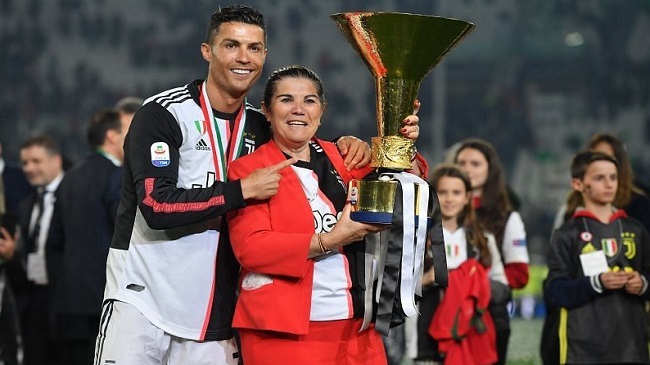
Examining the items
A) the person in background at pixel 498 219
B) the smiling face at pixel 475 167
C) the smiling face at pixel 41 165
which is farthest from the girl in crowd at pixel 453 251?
the smiling face at pixel 41 165

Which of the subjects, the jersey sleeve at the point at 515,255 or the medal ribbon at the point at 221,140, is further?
the jersey sleeve at the point at 515,255

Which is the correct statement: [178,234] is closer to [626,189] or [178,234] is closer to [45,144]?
[626,189]

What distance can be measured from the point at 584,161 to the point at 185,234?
2.24m

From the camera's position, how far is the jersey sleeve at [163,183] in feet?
10.3

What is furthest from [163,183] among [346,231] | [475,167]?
[475,167]

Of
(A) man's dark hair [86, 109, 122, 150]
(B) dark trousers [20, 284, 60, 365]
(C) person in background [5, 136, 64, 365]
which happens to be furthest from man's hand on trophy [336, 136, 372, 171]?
(B) dark trousers [20, 284, 60, 365]

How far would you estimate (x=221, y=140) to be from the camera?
3.38m

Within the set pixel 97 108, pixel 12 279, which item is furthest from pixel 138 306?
pixel 97 108

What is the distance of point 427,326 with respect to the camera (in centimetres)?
487

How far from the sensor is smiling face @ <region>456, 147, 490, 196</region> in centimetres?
553

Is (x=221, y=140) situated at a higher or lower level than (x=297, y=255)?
higher

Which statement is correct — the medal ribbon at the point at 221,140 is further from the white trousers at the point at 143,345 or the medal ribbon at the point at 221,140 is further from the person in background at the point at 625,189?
the person in background at the point at 625,189

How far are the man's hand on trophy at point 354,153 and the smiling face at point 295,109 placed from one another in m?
0.17

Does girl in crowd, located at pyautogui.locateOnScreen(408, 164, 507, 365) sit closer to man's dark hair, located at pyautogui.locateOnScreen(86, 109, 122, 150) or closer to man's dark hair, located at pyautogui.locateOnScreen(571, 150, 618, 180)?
man's dark hair, located at pyautogui.locateOnScreen(571, 150, 618, 180)
